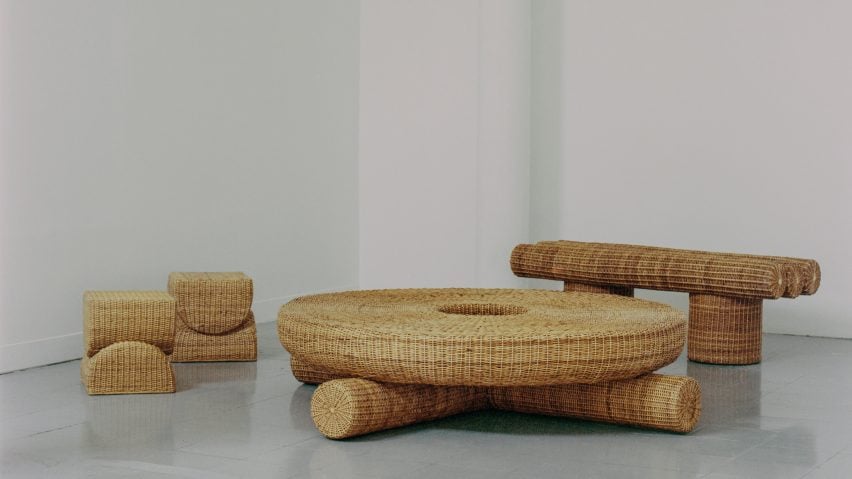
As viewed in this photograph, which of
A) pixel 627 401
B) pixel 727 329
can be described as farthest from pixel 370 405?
pixel 727 329

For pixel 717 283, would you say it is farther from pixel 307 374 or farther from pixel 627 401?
pixel 307 374

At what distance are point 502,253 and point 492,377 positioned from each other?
3.22m

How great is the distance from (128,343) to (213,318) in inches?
28.5

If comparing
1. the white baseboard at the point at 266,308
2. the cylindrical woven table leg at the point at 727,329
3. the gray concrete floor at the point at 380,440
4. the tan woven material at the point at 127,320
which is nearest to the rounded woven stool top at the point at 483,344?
the gray concrete floor at the point at 380,440

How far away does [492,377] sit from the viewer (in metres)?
3.59

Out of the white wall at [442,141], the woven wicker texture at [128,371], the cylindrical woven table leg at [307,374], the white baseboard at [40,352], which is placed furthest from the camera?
the white wall at [442,141]

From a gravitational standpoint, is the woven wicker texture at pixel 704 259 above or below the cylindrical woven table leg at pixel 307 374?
above

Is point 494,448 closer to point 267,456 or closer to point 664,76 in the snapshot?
point 267,456

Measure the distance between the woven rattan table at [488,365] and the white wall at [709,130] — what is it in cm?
238

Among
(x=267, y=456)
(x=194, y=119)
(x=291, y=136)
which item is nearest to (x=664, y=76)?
(x=291, y=136)

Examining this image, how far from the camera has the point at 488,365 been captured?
3561mm

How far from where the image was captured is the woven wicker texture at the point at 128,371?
433 centimetres

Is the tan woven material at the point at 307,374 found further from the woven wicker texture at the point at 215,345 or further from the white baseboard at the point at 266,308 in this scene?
the white baseboard at the point at 266,308

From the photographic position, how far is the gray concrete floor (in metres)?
3.28
